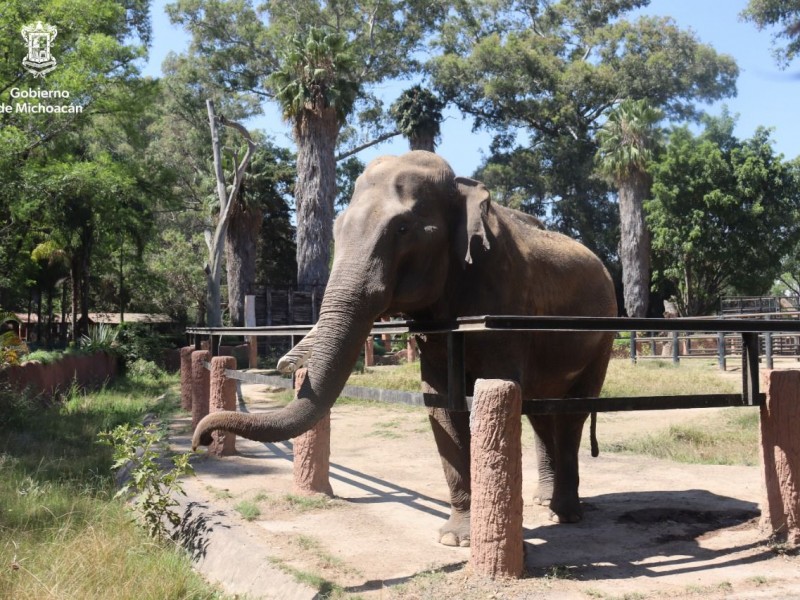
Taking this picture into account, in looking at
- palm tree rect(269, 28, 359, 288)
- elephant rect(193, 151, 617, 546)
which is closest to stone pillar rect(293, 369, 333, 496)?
elephant rect(193, 151, 617, 546)

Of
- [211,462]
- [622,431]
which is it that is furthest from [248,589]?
[622,431]

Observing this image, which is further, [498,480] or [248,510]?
[248,510]

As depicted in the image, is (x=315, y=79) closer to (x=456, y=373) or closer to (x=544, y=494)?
(x=544, y=494)

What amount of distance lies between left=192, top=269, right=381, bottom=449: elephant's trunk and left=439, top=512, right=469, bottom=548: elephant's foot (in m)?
1.50

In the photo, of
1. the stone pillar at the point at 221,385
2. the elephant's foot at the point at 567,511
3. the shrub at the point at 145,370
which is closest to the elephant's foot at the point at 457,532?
the elephant's foot at the point at 567,511

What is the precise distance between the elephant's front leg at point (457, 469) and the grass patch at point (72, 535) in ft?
5.08

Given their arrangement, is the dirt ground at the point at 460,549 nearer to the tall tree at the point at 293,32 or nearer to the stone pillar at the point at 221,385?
the stone pillar at the point at 221,385

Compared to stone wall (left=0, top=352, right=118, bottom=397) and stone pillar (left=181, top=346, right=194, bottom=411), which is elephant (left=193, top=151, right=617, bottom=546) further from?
stone wall (left=0, top=352, right=118, bottom=397)

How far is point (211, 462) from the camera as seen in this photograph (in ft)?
28.5

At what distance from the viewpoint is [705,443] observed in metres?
10.3

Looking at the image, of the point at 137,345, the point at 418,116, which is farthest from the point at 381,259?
the point at 418,116

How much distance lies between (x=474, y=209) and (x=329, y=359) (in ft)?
4.39

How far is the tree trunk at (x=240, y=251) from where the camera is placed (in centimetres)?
2839

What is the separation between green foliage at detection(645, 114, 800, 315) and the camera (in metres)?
29.9
